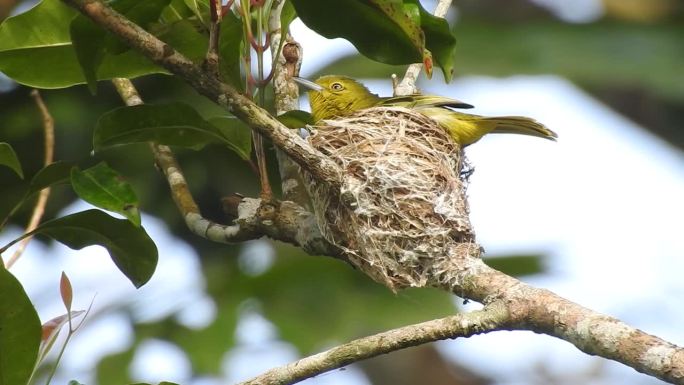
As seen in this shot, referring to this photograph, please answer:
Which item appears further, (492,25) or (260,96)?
(492,25)

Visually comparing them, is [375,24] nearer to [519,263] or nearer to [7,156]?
[7,156]

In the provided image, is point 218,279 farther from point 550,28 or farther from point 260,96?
point 260,96

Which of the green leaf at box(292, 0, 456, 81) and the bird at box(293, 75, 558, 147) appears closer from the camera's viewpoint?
the green leaf at box(292, 0, 456, 81)

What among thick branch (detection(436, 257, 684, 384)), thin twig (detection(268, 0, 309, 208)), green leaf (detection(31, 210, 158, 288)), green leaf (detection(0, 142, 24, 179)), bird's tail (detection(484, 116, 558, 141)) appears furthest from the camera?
bird's tail (detection(484, 116, 558, 141))

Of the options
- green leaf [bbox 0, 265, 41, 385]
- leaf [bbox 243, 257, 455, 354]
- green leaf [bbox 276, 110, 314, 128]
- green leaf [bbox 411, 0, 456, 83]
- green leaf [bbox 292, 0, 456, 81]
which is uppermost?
leaf [bbox 243, 257, 455, 354]

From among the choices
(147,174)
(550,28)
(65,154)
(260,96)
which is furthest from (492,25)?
(260,96)

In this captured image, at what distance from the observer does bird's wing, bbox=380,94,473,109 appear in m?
4.32

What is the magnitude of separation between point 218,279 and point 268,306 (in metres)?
0.50

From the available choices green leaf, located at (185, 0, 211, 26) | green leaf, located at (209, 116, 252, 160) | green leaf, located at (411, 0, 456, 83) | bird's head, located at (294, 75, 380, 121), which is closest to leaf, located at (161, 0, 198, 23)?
green leaf, located at (185, 0, 211, 26)

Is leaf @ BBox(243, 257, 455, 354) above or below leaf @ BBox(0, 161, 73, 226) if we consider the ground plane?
above

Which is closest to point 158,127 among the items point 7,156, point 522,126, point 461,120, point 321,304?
point 7,156

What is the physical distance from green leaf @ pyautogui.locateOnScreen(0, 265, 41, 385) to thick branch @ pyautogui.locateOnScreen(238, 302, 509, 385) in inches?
28.0

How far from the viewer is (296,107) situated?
3850 mm

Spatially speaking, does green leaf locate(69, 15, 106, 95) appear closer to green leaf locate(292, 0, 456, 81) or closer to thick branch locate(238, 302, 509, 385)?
green leaf locate(292, 0, 456, 81)
